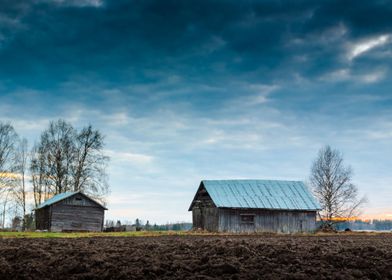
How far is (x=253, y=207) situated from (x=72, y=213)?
63.8 feet

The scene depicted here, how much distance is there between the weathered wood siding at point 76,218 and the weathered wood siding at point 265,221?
14.8 m

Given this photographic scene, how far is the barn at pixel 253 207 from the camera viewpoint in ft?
145

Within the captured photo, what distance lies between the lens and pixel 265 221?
4506 centimetres

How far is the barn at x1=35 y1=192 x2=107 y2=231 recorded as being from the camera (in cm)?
4812

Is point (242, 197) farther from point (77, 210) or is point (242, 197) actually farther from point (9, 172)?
point (9, 172)

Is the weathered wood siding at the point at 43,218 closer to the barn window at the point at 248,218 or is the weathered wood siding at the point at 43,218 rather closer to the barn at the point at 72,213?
the barn at the point at 72,213

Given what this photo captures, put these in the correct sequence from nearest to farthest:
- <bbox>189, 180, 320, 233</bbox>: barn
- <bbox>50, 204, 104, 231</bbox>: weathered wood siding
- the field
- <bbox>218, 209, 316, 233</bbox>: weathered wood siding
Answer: the field
<bbox>218, 209, 316, 233</bbox>: weathered wood siding
<bbox>189, 180, 320, 233</bbox>: barn
<bbox>50, 204, 104, 231</bbox>: weathered wood siding

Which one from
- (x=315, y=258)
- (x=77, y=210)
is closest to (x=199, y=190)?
(x=77, y=210)

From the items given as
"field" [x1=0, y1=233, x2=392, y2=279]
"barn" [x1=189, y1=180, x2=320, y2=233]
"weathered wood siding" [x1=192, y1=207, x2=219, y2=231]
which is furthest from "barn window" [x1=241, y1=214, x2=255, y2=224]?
"field" [x1=0, y1=233, x2=392, y2=279]

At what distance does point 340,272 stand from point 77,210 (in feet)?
144

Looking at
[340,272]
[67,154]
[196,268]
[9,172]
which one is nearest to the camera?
[340,272]

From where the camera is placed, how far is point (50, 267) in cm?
1030

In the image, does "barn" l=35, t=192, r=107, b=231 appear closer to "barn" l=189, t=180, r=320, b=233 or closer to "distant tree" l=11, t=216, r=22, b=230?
"distant tree" l=11, t=216, r=22, b=230

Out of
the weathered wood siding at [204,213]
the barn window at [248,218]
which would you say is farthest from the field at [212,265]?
the weathered wood siding at [204,213]
